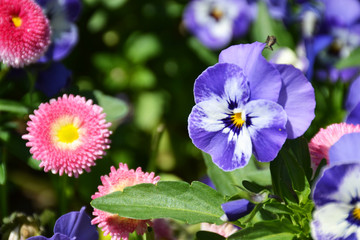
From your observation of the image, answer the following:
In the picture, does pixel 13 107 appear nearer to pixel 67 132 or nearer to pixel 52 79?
pixel 52 79

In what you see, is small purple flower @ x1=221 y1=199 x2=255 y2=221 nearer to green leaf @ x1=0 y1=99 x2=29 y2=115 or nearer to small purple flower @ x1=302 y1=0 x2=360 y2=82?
green leaf @ x1=0 y1=99 x2=29 y2=115

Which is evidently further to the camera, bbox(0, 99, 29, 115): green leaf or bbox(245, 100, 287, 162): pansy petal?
bbox(0, 99, 29, 115): green leaf

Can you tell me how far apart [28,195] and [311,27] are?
1.06 metres

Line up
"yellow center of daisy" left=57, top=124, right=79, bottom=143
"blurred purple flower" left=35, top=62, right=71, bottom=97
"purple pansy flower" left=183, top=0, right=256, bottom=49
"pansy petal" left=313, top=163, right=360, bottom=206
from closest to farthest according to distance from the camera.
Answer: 1. "pansy petal" left=313, top=163, right=360, bottom=206
2. "yellow center of daisy" left=57, top=124, right=79, bottom=143
3. "blurred purple flower" left=35, top=62, right=71, bottom=97
4. "purple pansy flower" left=183, top=0, right=256, bottom=49

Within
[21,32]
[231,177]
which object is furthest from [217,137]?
[21,32]

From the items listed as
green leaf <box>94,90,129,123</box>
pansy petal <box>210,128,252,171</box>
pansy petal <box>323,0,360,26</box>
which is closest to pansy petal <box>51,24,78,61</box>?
green leaf <box>94,90,129,123</box>

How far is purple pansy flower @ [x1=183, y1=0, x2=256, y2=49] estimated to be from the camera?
1932 mm

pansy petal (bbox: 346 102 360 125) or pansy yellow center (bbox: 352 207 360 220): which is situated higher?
pansy petal (bbox: 346 102 360 125)

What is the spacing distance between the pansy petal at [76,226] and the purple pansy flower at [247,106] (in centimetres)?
24

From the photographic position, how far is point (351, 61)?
1.61 m

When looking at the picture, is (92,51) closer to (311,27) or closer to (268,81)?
(311,27)

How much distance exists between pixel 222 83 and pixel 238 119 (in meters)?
0.06

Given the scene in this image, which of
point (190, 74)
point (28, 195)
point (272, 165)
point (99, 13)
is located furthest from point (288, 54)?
point (28, 195)

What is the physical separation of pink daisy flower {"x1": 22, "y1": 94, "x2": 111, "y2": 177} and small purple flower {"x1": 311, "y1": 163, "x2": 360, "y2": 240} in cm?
36
